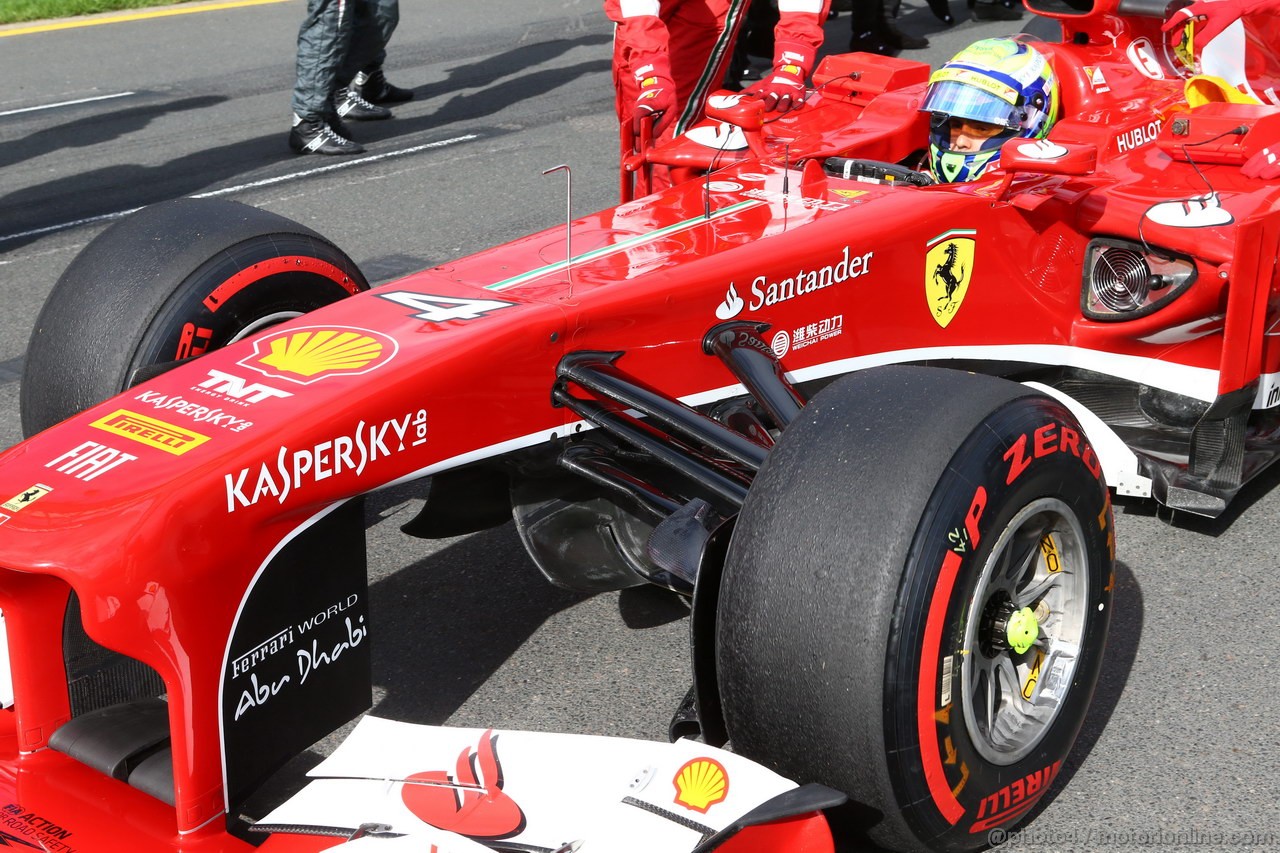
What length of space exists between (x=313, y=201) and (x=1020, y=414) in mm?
5717

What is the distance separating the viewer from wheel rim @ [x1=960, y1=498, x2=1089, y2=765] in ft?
8.37

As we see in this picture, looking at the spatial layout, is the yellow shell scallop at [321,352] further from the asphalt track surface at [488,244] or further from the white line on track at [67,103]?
the white line on track at [67,103]

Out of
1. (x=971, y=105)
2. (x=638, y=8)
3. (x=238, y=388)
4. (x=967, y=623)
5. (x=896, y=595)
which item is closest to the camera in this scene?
(x=896, y=595)

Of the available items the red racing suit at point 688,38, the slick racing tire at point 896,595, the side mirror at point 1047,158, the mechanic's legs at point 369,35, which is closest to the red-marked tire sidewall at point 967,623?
the slick racing tire at point 896,595

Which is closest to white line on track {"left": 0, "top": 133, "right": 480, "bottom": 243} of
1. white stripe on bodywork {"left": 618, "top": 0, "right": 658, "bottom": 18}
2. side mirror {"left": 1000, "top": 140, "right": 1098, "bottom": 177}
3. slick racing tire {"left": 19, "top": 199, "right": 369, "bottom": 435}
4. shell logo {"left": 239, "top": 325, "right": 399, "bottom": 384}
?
white stripe on bodywork {"left": 618, "top": 0, "right": 658, "bottom": 18}

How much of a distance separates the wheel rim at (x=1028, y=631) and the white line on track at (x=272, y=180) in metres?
4.67

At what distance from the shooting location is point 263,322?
346 centimetres

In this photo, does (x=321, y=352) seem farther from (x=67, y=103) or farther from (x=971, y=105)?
(x=67, y=103)

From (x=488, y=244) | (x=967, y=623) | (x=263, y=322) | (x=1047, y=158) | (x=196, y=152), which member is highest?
(x=1047, y=158)

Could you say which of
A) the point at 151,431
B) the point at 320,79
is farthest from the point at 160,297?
the point at 320,79

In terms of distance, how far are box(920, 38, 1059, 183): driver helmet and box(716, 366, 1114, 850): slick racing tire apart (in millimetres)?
1619

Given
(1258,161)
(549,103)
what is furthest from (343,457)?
(549,103)

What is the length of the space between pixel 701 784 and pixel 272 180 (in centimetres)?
643

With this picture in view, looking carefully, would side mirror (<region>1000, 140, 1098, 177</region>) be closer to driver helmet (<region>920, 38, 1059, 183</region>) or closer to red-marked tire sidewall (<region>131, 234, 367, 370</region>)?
driver helmet (<region>920, 38, 1059, 183</region>)
